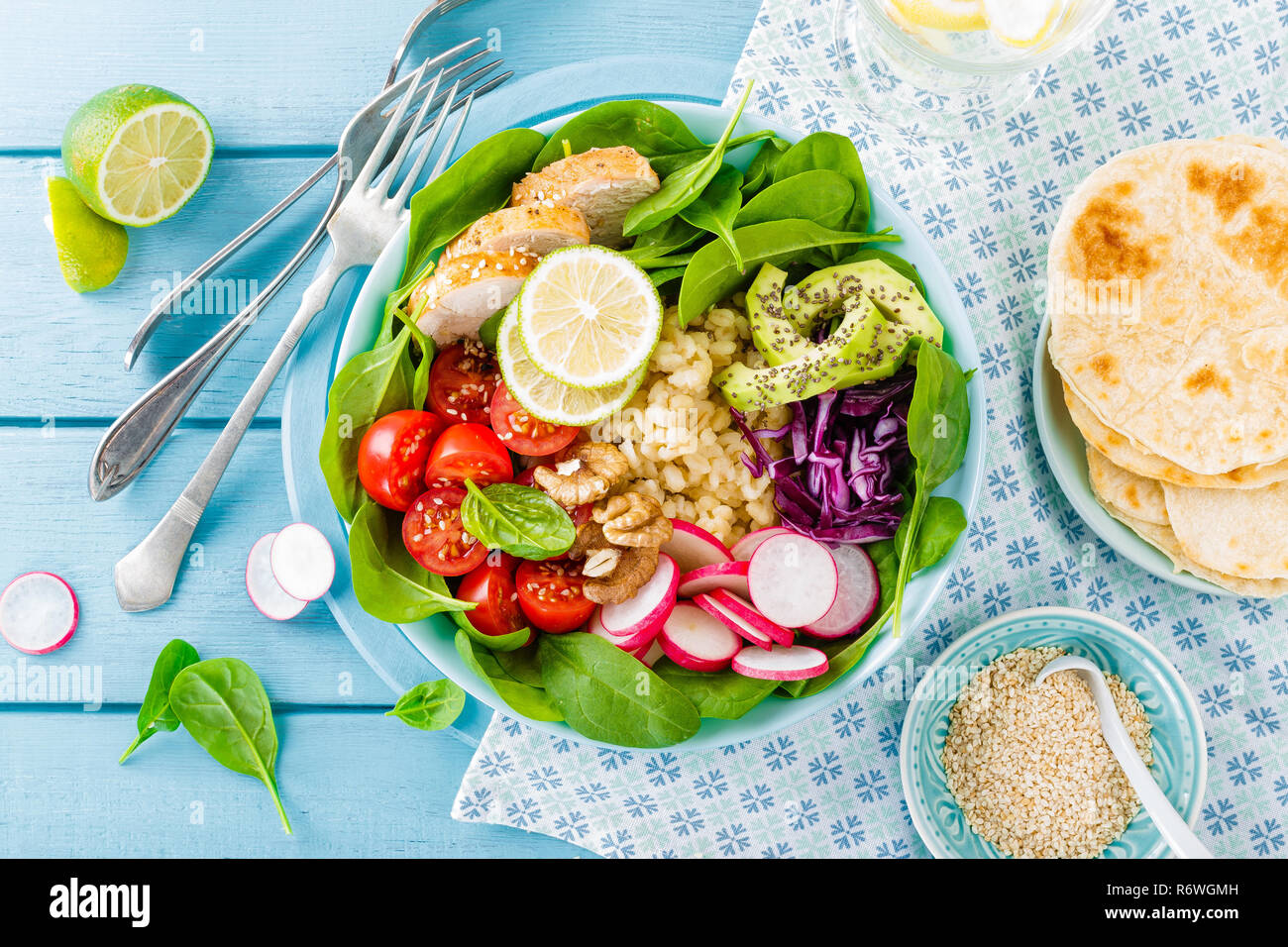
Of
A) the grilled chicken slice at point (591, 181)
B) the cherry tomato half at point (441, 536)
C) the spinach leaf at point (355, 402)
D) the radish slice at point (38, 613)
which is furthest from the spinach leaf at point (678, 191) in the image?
the radish slice at point (38, 613)

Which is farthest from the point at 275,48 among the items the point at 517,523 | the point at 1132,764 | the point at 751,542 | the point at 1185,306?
the point at 1132,764

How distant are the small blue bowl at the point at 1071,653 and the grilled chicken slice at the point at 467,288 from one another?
0.99 meters

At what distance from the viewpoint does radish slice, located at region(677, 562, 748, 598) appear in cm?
144

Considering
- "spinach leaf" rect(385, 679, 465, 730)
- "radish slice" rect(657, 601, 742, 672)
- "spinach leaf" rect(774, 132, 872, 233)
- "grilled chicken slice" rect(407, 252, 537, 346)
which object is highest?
"spinach leaf" rect(774, 132, 872, 233)

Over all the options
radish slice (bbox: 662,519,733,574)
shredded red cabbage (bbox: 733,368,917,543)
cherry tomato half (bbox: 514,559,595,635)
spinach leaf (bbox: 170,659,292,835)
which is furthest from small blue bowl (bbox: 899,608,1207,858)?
spinach leaf (bbox: 170,659,292,835)

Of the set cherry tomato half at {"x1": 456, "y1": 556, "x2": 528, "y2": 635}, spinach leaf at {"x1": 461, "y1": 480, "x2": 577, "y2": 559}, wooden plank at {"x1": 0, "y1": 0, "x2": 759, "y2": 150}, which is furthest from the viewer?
wooden plank at {"x1": 0, "y1": 0, "x2": 759, "y2": 150}

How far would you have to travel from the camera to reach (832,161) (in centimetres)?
140

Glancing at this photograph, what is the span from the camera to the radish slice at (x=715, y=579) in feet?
4.71

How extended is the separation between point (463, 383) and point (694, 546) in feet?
1.56

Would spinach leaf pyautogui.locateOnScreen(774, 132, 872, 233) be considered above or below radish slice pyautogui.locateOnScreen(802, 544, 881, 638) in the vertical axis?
above

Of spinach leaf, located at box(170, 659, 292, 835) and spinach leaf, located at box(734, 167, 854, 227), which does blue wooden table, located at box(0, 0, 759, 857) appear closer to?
spinach leaf, located at box(170, 659, 292, 835)

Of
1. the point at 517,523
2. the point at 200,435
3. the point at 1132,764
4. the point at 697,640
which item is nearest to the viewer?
the point at 517,523

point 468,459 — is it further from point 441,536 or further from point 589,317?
point 589,317

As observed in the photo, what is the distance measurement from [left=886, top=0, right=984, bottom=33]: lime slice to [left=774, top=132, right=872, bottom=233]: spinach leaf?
0.90 feet
